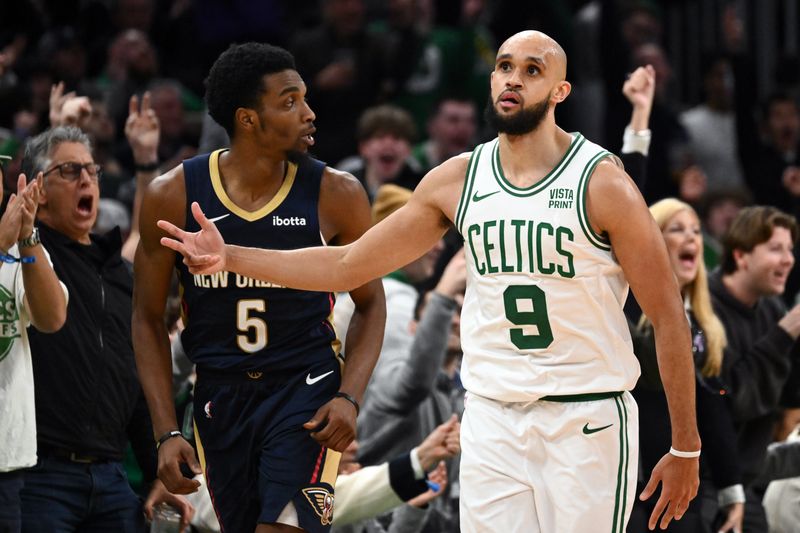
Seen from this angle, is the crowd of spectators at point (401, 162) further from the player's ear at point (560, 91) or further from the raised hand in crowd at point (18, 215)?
→ the player's ear at point (560, 91)

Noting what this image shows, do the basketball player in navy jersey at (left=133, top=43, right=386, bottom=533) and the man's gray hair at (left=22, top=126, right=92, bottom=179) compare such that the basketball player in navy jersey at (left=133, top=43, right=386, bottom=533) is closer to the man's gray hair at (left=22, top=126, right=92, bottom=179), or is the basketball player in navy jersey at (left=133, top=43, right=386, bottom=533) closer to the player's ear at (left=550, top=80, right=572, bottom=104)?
the player's ear at (left=550, top=80, right=572, bottom=104)

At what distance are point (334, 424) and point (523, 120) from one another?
120 cm

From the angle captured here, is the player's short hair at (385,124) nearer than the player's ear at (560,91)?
No

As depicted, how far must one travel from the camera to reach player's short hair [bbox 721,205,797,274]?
710cm

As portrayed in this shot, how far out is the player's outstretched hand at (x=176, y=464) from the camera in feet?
15.8

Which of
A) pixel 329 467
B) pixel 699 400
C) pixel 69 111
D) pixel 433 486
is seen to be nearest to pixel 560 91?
pixel 329 467

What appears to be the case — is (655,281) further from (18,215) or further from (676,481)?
(18,215)

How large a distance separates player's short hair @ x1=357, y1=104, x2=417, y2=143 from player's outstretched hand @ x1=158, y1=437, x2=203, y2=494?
506cm

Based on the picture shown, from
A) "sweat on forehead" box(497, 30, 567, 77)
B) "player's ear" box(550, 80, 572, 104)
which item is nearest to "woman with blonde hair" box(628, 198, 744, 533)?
"player's ear" box(550, 80, 572, 104)

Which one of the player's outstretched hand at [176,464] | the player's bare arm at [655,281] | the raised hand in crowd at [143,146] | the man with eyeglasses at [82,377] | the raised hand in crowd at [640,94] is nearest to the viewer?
the player's bare arm at [655,281]

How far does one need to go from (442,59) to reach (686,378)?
316 inches

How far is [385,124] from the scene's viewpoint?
9641 mm

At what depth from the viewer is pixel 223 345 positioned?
16.1 feet

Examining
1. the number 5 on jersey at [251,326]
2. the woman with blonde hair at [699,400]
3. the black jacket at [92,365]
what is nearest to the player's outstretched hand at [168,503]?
the black jacket at [92,365]
